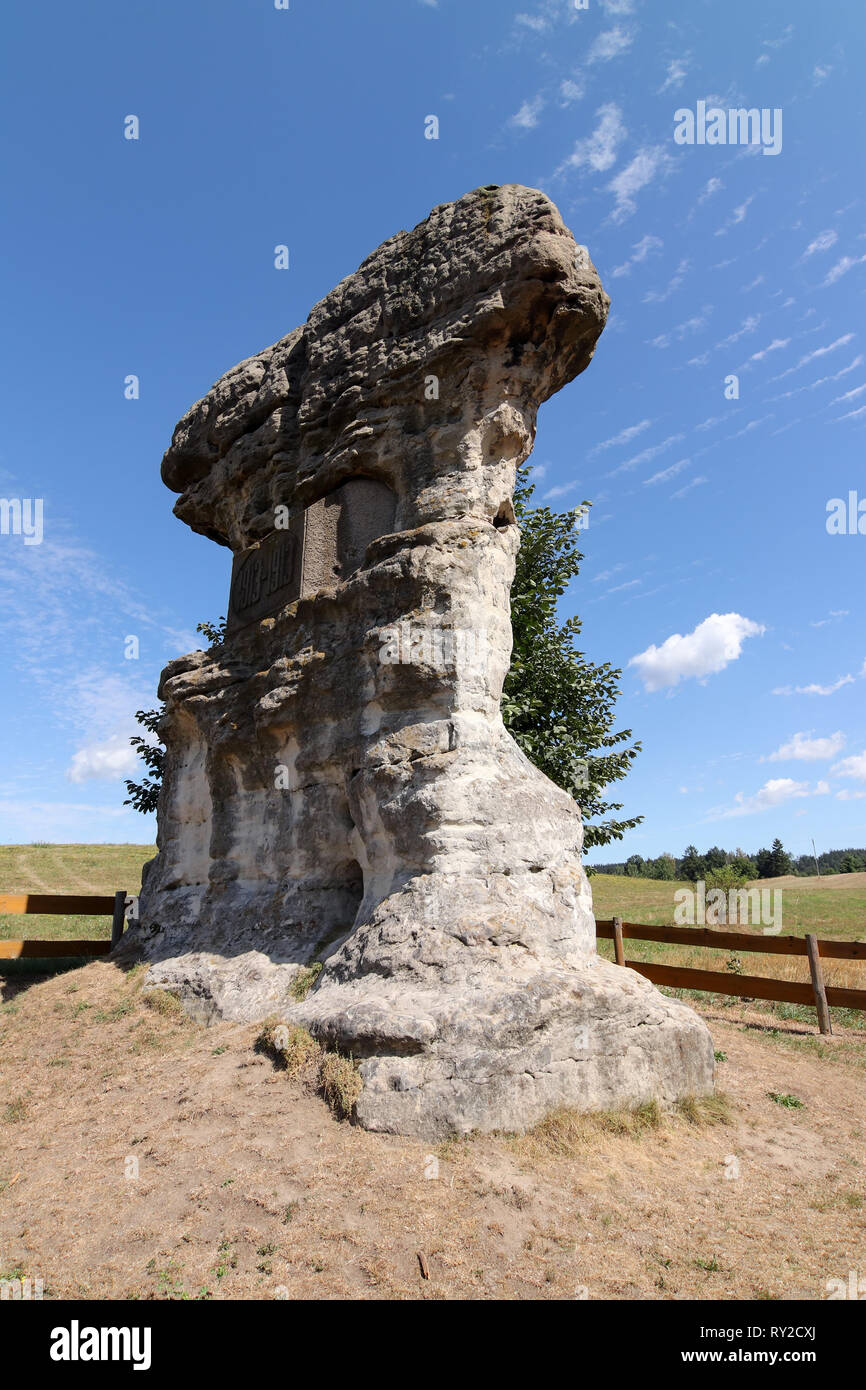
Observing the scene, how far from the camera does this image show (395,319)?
8594mm

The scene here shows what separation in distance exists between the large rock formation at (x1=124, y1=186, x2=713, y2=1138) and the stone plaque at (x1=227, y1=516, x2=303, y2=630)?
0.03 metres

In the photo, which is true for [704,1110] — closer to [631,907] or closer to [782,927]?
[782,927]

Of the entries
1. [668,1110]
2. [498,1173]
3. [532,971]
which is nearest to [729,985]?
[668,1110]

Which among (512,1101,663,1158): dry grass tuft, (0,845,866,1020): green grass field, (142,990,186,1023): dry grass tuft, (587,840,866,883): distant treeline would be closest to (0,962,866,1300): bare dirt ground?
(512,1101,663,1158): dry grass tuft

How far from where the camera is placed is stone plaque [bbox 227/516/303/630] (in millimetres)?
9125

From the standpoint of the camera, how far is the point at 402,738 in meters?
6.80

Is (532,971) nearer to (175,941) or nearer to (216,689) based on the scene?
(175,941)

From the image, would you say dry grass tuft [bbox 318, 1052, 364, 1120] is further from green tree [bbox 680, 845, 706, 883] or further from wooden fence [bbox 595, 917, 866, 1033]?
green tree [bbox 680, 845, 706, 883]

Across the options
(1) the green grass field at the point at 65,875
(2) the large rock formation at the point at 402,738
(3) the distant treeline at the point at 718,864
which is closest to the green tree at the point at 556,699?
(2) the large rock formation at the point at 402,738

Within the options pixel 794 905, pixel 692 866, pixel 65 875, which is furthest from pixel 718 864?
pixel 65 875

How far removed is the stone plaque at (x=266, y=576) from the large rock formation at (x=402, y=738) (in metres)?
0.03

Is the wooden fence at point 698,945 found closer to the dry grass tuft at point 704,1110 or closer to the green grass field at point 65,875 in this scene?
the dry grass tuft at point 704,1110

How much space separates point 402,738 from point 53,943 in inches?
258
